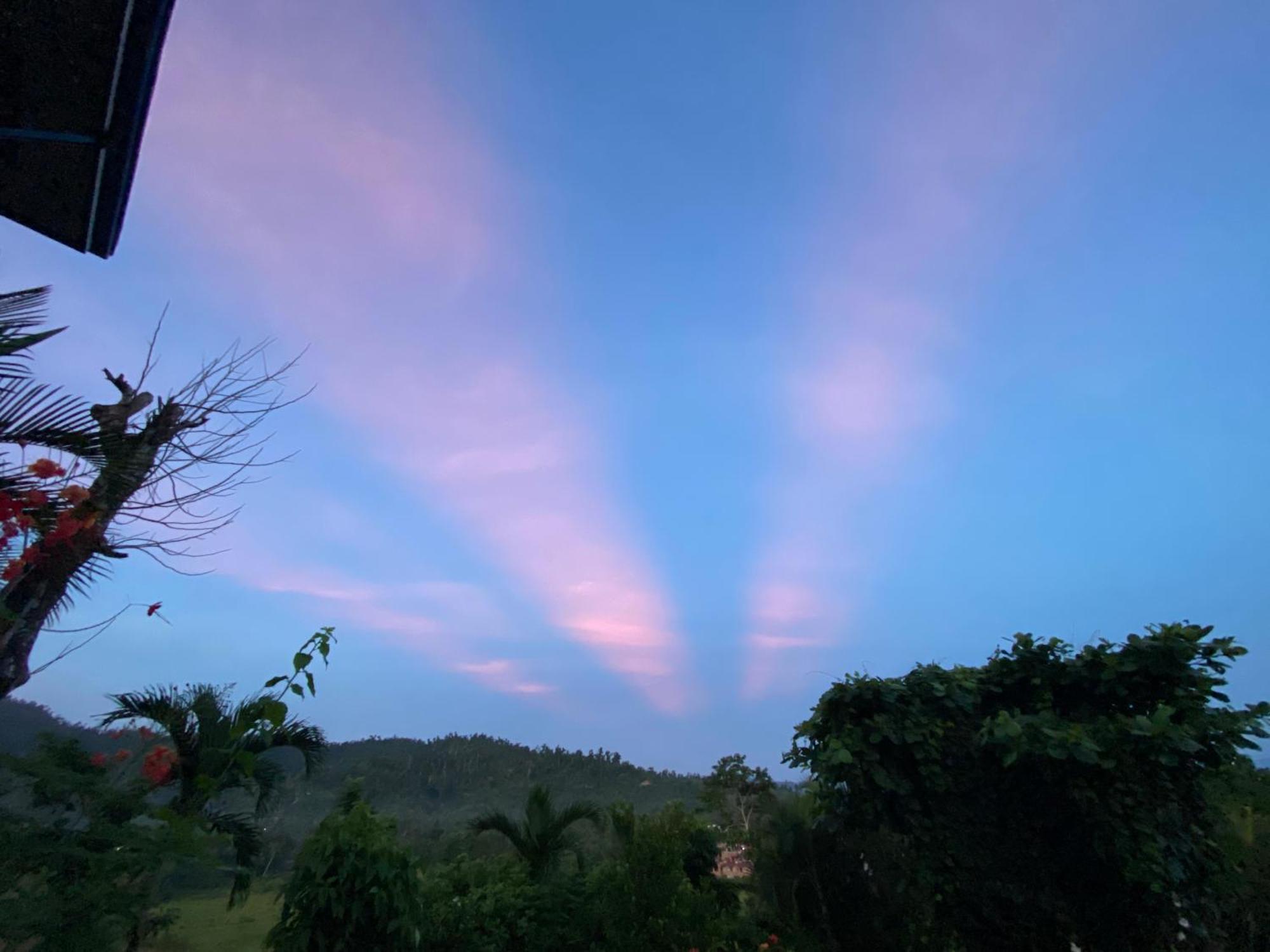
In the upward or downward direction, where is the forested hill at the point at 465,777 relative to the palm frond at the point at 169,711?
upward

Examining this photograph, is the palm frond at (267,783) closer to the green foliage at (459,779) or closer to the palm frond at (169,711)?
the palm frond at (169,711)

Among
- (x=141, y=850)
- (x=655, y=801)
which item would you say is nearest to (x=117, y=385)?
(x=141, y=850)

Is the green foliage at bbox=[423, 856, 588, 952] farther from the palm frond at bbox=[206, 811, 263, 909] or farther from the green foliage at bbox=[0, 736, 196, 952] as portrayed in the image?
the green foliage at bbox=[0, 736, 196, 952]

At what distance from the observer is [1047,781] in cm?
700

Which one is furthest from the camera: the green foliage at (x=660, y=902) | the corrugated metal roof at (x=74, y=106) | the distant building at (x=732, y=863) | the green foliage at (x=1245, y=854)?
the distant building at (x=732, y=863)

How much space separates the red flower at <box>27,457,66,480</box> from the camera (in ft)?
8.93

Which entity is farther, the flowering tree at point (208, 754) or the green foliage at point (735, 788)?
the green foliage at point (735, 788)

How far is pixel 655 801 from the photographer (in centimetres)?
3831

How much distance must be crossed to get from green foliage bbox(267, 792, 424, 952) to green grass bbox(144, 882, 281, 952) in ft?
39.5

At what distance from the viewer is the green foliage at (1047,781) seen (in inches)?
251

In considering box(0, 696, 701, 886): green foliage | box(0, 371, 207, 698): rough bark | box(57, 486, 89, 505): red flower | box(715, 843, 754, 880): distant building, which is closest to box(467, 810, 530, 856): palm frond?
box(715, 843, 754, 880): distant building

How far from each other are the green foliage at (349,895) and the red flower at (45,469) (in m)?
4.80

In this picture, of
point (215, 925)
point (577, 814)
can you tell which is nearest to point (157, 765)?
point (577, 814)

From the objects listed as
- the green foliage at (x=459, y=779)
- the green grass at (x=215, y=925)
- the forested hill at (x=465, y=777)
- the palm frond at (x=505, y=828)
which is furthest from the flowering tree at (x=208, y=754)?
the forested hill at (x=465, y=777)
